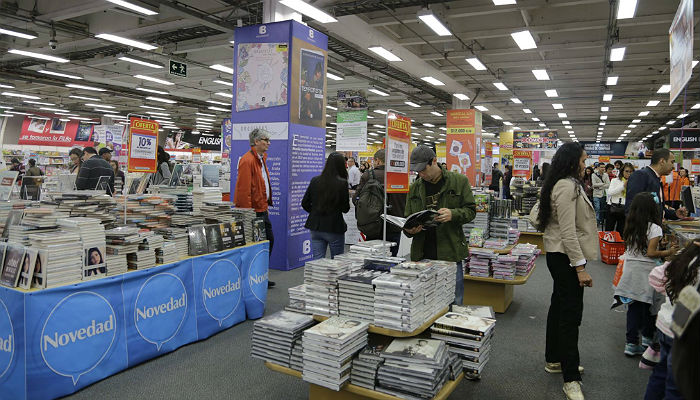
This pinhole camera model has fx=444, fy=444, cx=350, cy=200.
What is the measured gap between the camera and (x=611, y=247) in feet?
24.3

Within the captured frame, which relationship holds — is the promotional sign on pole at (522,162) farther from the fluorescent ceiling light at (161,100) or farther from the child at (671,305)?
the fluorescent ceiling light at (161,100)

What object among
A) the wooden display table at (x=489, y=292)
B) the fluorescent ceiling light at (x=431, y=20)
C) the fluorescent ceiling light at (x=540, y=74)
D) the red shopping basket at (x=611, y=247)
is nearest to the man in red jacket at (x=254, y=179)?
the wooden display table at (x=489, y=292)

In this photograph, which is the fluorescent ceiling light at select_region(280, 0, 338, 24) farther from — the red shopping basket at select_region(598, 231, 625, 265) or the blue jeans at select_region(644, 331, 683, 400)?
the red shopping basket at select_region(598, 231, 625, 265)

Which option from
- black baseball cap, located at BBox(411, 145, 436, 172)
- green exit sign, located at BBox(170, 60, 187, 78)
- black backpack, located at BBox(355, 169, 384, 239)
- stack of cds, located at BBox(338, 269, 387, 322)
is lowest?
stack of cds, located at BBox(338, 269, 387, 322)

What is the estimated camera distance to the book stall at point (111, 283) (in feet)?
8.65

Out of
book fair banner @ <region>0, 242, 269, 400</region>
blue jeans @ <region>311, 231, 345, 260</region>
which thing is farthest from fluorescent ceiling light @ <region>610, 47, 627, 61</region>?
book fair banner @ <region>0, 242, 269, 400</region>

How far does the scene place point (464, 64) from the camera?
12.6 metres

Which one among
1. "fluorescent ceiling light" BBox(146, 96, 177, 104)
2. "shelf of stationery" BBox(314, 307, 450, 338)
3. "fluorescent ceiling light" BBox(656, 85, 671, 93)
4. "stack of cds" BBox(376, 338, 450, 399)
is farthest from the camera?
"fluorescent ceiling light" BBox(146, 96, 177, 104)

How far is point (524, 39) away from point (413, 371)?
871 cm

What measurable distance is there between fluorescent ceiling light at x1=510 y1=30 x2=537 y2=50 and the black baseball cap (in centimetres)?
683

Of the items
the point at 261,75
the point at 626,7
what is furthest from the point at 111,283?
the point at 626,7

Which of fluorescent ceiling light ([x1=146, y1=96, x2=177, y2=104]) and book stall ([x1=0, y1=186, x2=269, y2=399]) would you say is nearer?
book stall ([x1=0, y1=186, x2=269, y2=399])

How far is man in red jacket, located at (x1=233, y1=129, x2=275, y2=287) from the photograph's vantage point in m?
4.90

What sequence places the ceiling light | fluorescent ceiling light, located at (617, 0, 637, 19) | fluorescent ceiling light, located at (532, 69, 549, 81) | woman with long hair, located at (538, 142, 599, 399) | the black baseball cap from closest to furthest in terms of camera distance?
1. woman with long hair, located at (538, 142, 599, 399)
2. the black baseball cap
3. fluorescent ceiling light, located at (617, 0, 637, 19)
4. the ceiling light
5. fluorescent ceiling light, located at (532, 69, 549, 81)
